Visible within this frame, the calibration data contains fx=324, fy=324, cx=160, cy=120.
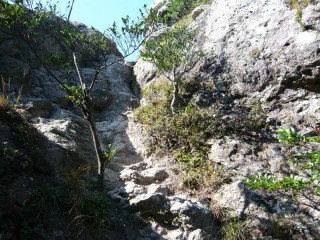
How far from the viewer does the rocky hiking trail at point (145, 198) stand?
228 inches

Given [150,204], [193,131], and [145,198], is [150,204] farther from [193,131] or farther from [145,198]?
[193,131]

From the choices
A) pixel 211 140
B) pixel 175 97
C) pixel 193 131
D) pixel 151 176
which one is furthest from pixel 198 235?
pixel 175 97

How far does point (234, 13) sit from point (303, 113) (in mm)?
5408

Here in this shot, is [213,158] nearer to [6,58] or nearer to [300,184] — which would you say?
[300,184]

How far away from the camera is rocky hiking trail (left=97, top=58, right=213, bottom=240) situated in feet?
19.0

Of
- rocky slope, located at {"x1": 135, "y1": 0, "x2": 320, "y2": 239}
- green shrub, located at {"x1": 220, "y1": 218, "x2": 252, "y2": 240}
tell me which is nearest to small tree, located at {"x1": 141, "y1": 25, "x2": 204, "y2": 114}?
rocky slope, located at {"x1": 135, "y1": 0, "x2": 320, "y2": 239}

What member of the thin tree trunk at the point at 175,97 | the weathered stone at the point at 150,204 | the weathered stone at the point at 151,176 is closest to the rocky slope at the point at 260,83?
the thin tree trunk at the point at 175,97

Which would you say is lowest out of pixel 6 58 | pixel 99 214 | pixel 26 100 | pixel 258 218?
pixel 258 218

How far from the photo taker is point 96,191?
6270mm

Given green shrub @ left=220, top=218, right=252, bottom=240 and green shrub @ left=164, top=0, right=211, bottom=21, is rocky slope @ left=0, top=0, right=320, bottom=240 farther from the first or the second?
green shrub @ left=164, top=0, right=211, bottom=21

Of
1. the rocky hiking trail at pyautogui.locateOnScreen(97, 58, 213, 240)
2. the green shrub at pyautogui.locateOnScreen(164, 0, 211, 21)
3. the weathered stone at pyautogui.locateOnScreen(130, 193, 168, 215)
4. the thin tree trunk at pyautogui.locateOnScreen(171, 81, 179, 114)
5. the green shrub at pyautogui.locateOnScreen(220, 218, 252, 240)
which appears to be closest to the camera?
the green shrub at pyautogui.locateOnScreen(220, 218, 252, 240)

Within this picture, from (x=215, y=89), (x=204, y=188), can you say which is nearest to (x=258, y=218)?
(x=204, y=188)

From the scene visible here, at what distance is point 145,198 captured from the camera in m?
6.16

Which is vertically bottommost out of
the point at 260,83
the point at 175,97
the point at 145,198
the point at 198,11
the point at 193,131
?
the point at 145,198
